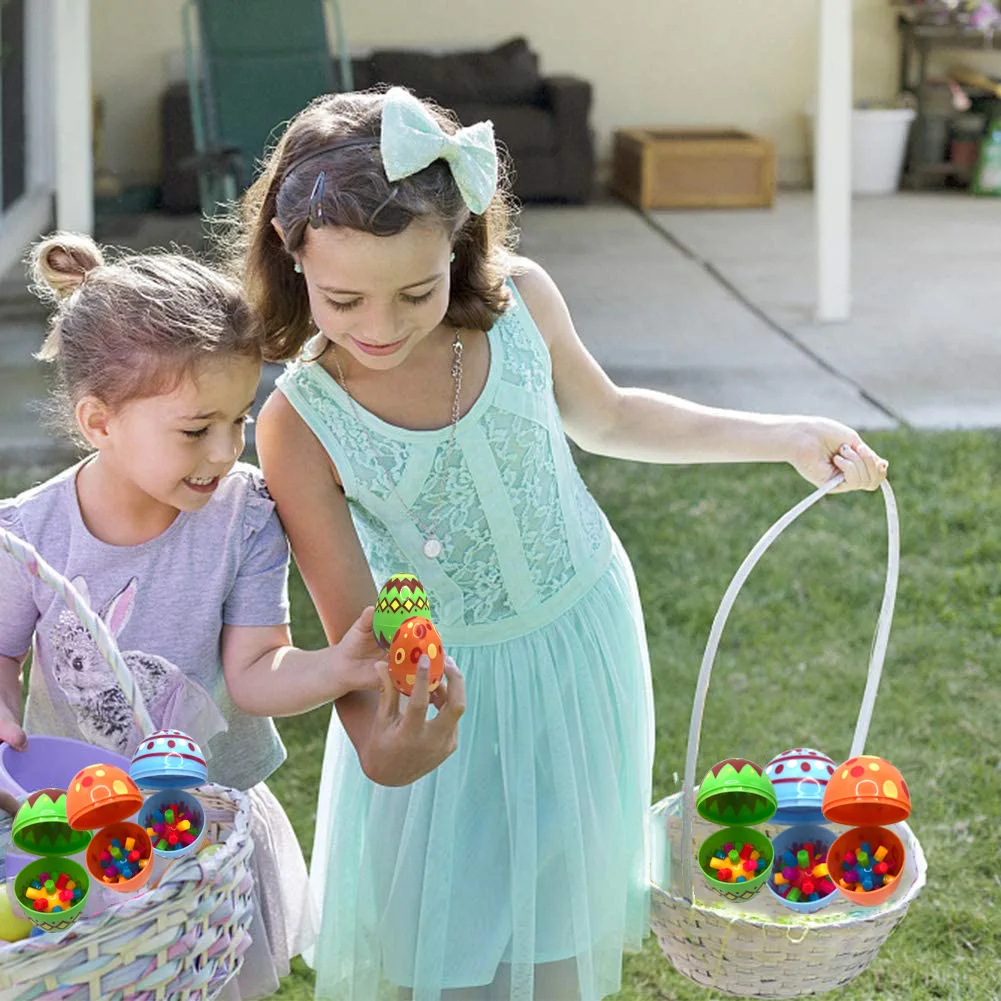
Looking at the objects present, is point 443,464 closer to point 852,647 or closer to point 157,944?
point 157,944

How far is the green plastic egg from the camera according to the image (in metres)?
1.66

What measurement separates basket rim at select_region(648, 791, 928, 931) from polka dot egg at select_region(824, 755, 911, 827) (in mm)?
113

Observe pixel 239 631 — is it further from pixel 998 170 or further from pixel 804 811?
pixel 998 170

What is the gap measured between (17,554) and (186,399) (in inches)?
10.4

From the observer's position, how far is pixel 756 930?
1.78 metres

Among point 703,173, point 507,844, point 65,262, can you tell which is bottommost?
point 703,173

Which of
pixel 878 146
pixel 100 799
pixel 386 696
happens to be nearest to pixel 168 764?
pixel 100 799

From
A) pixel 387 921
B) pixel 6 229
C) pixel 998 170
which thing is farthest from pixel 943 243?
pixel 387 921

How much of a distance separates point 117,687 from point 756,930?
30.7 inches

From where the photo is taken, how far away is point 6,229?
827cm

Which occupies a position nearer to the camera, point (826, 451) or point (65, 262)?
point (65, 262)

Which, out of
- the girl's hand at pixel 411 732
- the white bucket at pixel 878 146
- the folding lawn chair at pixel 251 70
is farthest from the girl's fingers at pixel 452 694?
the white bucket at pixel 878 146

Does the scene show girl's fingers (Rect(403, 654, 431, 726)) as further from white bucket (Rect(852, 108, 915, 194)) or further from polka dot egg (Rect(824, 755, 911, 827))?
white bucket (Rect(852, 108, 915, 194))

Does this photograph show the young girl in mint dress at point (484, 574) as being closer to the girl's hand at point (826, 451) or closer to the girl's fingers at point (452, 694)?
the girl's hand at point (826, 451)
